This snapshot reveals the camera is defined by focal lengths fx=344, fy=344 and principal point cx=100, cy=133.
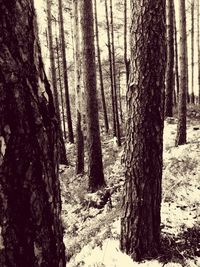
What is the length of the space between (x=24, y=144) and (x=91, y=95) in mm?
7769

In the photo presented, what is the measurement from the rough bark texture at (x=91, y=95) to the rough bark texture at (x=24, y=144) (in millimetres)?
7645

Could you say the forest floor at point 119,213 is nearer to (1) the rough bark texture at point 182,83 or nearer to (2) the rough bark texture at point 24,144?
(1) the rough bark texture at point 182,83

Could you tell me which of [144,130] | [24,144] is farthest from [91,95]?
[24,144]

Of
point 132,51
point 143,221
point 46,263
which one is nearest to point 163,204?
point 143,221

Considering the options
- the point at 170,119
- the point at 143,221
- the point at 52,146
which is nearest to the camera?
the point at 52,146

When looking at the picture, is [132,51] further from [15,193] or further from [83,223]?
[83,223]

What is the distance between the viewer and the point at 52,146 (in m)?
1.10

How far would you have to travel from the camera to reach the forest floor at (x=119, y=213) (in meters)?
4.43

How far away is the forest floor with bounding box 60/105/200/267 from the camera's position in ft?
14.5

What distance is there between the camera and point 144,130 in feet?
13.1

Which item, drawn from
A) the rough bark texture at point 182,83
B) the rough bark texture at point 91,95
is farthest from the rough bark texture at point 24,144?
the rough bark texture at point 182,83

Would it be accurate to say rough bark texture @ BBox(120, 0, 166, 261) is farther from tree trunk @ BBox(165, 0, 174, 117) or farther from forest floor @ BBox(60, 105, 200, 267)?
tree trunk @ BBox(165, 0, 174, 117)

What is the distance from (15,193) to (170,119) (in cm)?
1363

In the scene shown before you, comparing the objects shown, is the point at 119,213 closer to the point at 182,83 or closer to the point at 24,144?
the point at 182,83
